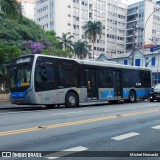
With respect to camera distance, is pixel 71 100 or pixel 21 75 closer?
pixel 21 75

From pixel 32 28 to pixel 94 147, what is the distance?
41640 millimetres

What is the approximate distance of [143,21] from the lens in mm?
108562

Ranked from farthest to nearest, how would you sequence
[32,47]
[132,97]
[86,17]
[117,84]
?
[86,17]
[32,47]
[132,97]
[117,84]

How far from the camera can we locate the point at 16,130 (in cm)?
890

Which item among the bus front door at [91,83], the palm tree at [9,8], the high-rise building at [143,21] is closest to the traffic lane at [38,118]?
the bus front door at [91,83]

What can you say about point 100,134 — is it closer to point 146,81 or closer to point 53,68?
point 53,68

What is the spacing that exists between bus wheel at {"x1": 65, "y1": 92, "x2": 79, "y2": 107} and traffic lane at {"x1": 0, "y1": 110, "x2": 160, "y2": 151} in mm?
7882

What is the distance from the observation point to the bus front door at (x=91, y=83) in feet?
64.6

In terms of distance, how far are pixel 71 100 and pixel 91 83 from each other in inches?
90.5

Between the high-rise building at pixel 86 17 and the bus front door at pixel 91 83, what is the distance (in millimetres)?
76596

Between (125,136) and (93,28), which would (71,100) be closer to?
(125,136)

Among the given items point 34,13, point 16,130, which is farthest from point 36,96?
point 34,13

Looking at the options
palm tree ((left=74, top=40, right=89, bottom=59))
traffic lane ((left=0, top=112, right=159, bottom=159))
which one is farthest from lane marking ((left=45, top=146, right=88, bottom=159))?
palm tree ((left=74, top=40, right=89, bottom=59))

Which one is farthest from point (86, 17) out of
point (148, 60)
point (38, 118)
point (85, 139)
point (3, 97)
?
point (85, 139)
